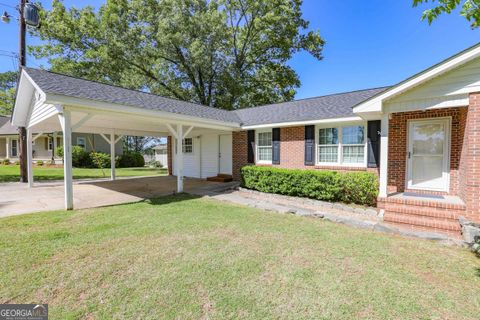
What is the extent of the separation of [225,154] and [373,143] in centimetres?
706

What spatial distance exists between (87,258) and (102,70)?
20295mm

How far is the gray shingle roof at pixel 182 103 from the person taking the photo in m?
6.43

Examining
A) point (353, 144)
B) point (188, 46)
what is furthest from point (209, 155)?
point (188, 46)

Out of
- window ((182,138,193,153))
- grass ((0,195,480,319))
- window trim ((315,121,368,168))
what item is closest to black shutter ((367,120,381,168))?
window trim ((315,121,368,168))

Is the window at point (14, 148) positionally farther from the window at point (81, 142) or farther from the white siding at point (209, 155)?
the white siding at point (209, 155)

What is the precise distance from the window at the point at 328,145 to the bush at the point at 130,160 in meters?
22.0

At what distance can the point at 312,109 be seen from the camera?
9789 millimetres

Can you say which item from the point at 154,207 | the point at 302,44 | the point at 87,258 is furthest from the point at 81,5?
the point at 87,258

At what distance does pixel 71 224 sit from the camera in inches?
203

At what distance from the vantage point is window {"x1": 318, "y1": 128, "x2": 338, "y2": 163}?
866cm

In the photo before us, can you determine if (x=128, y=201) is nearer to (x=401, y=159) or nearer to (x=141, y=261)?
(x=141, y=261)

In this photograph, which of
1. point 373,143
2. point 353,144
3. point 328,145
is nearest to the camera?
point 373,143

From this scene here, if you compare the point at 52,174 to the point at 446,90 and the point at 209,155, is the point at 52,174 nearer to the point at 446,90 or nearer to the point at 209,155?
the point at 209,155

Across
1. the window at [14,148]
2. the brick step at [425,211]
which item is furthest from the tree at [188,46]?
the brick step at [425,211]
